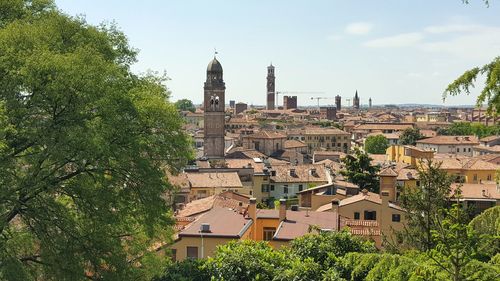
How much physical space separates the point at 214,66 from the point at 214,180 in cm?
2822

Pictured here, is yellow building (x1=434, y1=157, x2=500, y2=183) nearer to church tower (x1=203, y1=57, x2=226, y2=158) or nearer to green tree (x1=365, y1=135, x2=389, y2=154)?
church tower (x1=203, y1=57, x2=226, y2=158)

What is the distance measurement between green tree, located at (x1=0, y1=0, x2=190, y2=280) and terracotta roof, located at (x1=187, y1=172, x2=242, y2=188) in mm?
25454

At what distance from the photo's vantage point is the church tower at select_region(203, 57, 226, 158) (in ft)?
216

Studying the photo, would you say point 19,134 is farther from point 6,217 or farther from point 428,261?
point 428,261

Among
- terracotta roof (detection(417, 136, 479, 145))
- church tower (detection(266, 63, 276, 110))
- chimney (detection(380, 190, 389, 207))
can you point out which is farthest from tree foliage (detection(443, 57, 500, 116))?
church tower (detection(266, 63, 276, 110))

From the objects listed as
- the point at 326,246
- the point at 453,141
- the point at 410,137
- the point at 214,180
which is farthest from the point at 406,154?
the point at 326,246

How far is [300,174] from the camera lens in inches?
1857

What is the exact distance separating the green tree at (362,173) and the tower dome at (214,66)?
1124 inches

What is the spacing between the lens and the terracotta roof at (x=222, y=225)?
68.5ft

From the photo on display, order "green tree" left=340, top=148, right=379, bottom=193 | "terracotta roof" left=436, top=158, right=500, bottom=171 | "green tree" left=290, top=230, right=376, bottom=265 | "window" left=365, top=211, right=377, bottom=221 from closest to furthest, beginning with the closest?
1. "green tree" left=290, top=230, right=376, bottom=265
2. "window" left=365, top=211, right=377, bottom=221
3. "green tree" left=340, top=148, right=379, bottom=193
4. "terracotta roof" left=436, top=158, right=500, bottom=171

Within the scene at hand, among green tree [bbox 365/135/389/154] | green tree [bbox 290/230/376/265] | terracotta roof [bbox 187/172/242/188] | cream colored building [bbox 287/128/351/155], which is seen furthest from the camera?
cream colored building [bbox 287/128/351/155]

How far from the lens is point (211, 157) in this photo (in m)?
63.9

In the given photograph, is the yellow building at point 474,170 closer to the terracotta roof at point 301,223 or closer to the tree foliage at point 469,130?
the terracotta roof at point 301,223

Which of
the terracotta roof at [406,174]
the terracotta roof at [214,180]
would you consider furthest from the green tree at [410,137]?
the terracotta roof at [214,180]
